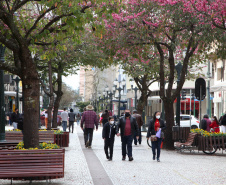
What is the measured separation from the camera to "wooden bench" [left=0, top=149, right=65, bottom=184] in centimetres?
962

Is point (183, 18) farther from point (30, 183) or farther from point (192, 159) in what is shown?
point (30, 183)

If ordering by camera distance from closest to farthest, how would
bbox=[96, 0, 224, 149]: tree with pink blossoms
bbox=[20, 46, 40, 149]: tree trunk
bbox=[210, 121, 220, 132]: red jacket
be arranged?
bbox=[20, 46, 40, 149]: tree trunk → bbox=[96, 0, 224, 149]: tree with pink blossoms → bbox=[210, 121, 220, 132]: red jacket

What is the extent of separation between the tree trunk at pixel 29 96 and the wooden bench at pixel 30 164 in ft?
4.53

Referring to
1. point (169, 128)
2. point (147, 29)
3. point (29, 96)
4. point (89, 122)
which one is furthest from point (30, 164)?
point (169, 128)

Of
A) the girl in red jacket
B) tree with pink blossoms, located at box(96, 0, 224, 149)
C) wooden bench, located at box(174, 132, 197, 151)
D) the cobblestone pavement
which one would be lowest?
the cobblestone pavement

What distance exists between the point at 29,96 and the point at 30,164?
1.97 meters

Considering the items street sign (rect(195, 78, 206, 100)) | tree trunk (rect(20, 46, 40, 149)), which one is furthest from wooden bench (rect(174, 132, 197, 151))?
tree trunk (rect(20, 46, 40, 149))

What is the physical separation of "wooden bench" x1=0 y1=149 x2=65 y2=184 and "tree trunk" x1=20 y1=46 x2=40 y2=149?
138 cm

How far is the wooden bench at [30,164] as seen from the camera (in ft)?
31.6

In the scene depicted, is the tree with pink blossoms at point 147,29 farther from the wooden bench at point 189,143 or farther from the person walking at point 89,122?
the person walking at point 89,122

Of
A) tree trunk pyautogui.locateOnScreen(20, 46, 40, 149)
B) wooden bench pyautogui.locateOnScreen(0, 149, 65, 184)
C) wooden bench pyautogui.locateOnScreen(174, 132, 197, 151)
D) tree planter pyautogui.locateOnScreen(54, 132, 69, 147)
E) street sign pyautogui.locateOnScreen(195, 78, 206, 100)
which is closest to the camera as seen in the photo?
wooden bench pyautogui.locateOnScreen(0, 149, 65, 184)

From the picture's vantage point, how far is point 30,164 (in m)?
9.78

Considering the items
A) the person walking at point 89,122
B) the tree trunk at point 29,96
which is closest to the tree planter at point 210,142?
the person walking at point 89,122

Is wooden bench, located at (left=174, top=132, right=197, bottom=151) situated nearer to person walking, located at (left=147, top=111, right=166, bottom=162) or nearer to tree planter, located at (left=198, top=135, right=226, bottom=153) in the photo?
tree planter, located at (left=198, top=135, right=226, bottom=153)
